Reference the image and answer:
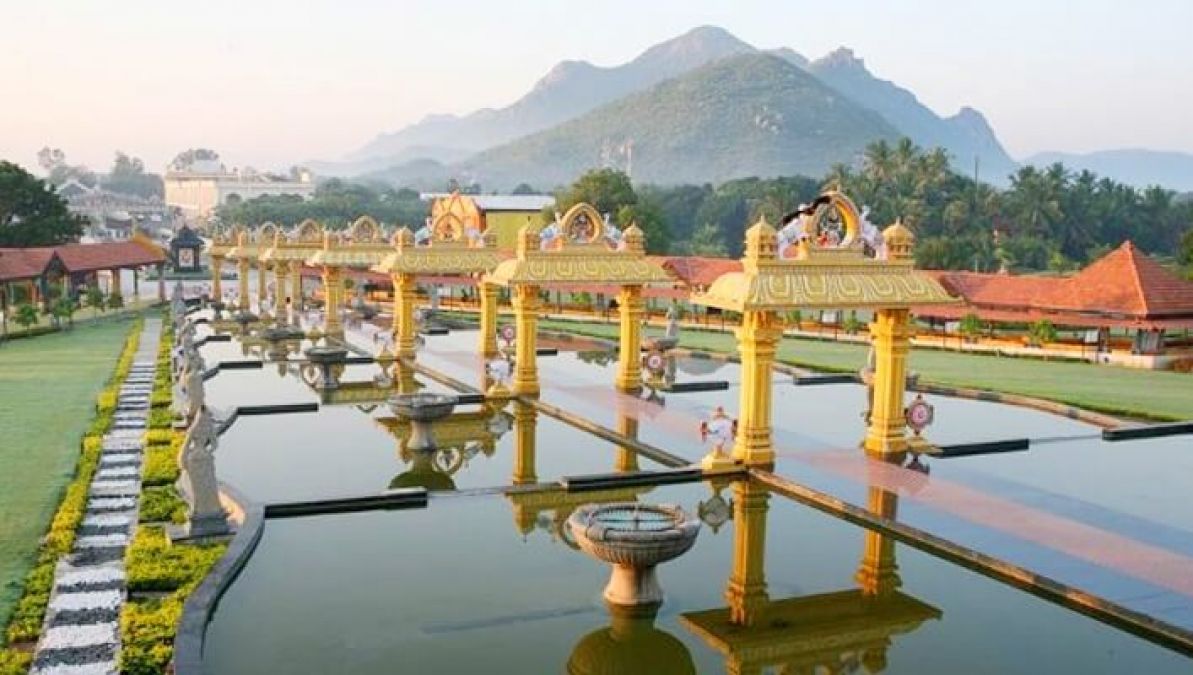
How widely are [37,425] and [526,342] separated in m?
9.07

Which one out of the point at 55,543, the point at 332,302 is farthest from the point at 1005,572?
the point at 332,302

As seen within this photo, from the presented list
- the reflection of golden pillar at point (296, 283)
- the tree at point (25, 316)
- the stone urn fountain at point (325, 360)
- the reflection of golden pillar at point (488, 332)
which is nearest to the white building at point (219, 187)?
the reflection of golden pillar at point (296, 283)

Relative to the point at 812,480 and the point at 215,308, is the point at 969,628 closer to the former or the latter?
the point at 812,480

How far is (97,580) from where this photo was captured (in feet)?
34.5

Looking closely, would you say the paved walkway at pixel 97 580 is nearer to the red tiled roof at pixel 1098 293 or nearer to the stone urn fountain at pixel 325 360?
the stone urn fountain at pixel 325 360

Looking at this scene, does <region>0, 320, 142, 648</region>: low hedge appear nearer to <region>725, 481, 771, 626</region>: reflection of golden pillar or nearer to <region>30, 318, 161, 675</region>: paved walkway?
<region>30, 318, 161, 675</region>: paved walkway

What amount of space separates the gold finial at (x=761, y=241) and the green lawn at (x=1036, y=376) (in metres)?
9.81

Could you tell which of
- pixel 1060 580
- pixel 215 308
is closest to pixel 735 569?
pixel 1060 580

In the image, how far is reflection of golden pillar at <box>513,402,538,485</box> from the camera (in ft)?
50.7

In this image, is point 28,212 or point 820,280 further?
point 28,212

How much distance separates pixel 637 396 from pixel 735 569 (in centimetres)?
1080

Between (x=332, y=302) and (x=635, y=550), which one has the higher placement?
(x=332, y=302)

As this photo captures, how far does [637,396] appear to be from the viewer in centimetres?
2203

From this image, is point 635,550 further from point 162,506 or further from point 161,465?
point 161,465
